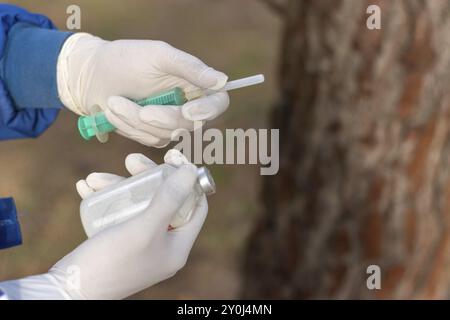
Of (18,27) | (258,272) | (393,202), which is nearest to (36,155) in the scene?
(258,272)

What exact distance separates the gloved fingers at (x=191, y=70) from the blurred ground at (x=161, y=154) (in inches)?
47.0

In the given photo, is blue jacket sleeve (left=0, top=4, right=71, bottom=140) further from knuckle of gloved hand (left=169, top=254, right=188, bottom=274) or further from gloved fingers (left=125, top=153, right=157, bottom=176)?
knuckle of gloved hand (left=169, top=254, right=188, bottom=274)

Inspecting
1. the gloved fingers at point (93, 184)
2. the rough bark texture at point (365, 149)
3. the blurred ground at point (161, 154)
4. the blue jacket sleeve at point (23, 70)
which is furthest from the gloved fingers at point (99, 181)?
the blurred ground at point (161, 154)

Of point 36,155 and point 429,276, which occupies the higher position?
point 36,155

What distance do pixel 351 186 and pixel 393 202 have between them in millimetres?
93

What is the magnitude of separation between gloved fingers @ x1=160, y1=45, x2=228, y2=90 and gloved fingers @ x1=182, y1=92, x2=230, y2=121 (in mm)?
21

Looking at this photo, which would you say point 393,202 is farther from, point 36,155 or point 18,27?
point 36,155

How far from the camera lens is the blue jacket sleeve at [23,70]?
1.05m

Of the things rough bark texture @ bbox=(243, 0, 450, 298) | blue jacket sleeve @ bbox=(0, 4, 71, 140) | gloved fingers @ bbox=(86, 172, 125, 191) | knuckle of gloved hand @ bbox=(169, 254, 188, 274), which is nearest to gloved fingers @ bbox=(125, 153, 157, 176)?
gloved fingers @ bbox=(86, 172, 125, 191)

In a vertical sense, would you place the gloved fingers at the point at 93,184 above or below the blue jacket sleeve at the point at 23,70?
below

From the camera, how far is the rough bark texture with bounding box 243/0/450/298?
48.3 inches

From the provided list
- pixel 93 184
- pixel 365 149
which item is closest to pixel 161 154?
pixel 365 149

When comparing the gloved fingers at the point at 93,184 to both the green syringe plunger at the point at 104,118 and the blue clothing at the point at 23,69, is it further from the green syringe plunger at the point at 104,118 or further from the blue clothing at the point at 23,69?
the blue clothing at the point at 23,69

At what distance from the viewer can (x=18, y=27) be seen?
42.9 inches
